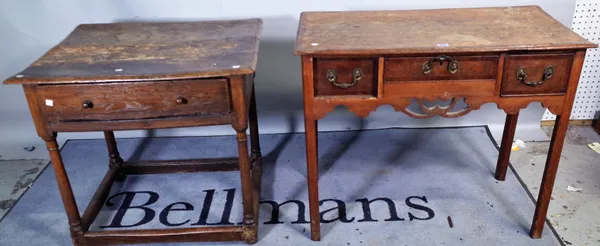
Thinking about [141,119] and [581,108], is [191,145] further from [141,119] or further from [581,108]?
[581,108]

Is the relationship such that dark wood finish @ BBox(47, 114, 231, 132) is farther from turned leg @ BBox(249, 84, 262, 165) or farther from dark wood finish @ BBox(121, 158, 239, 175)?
dark wood finish @ BBox(121, 158, 239, 175)

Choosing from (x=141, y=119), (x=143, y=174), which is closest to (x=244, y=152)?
(x=141, y=119)

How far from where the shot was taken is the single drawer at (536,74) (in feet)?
5.82

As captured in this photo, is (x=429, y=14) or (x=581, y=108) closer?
(x=429, y=14)

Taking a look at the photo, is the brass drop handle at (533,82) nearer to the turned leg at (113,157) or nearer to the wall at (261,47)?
the wall at (261,47)

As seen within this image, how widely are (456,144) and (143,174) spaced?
5.25ft

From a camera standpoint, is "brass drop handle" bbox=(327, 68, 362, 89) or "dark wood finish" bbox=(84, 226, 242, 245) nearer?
"brass drop handle" bbox=(327, 68, 362, 89)

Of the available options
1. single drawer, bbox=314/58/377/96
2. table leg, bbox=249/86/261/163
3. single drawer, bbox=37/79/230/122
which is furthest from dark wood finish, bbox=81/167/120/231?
single drawer, bbox=314/58/377/96

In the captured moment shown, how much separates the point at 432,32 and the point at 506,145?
31.3 inches

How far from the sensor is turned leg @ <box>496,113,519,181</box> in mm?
2357

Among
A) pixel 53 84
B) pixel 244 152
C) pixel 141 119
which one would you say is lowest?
pixel 244 152

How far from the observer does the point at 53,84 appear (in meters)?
1.75

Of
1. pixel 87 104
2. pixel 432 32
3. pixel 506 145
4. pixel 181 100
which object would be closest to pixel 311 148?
pixel 181 100

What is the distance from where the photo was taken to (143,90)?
1.78m
